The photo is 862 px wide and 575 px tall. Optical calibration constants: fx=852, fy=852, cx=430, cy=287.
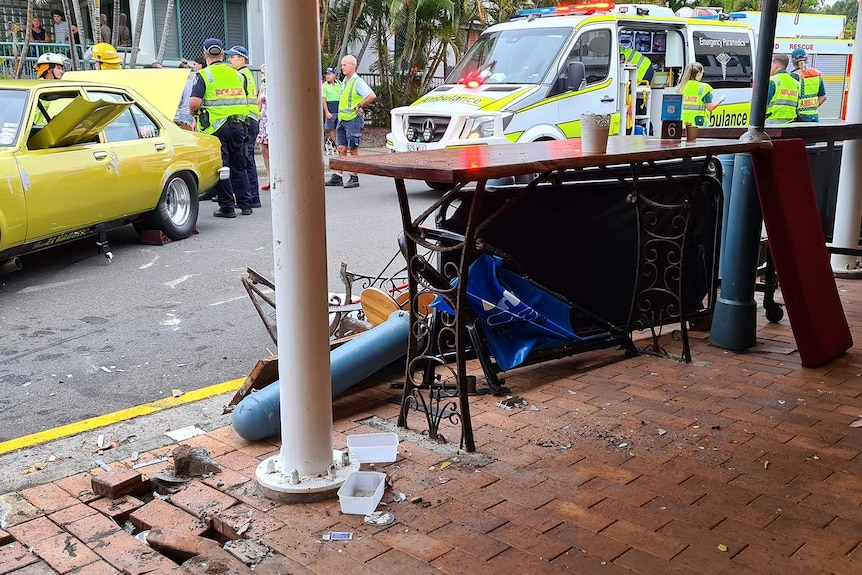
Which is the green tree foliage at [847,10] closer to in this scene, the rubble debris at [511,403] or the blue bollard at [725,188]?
the blue bollard at [725,188]

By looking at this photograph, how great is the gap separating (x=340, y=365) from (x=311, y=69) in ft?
5.39

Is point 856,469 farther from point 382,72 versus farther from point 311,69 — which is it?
point 382,72

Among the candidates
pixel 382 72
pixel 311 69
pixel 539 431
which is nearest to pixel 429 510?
pixel 539 431

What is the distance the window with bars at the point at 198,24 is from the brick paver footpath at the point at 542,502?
1747cm

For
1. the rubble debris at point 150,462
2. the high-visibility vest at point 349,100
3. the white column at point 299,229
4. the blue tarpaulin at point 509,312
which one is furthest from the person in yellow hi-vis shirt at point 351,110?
the white column at point 299,229

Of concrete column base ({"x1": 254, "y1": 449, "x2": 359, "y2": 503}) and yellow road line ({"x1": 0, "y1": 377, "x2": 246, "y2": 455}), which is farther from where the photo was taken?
yellow road line ({"x1": 0, "y1": 377, "x2": 246, "y2": 455})

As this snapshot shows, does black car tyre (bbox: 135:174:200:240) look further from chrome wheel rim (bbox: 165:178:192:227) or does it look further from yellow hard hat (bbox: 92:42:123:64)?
yellow hard hat (bbox: 92:42:123:64)

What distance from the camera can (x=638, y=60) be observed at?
12141 millimetres

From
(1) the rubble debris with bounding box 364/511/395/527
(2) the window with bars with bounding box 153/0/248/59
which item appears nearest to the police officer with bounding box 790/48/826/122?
(1) the rubble debris with bounding box 364/511/395/527

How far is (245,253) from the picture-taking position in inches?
340

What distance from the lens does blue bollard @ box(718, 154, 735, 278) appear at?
534cm

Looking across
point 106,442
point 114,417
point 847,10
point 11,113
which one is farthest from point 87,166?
point 847,10

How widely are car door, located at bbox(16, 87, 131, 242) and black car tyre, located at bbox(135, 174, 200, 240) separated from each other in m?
0.91

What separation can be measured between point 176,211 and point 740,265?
20.9ft
